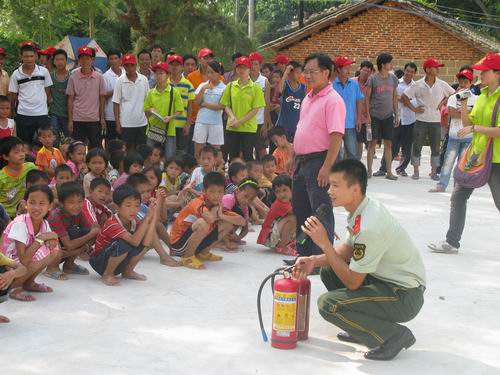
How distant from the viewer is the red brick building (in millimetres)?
27688

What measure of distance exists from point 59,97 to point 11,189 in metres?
3.22

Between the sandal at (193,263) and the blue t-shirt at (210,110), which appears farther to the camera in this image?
the blue t-shirt at (210,110)

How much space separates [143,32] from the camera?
17016 millimetres

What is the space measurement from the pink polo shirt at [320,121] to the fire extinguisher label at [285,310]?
6.40 ft

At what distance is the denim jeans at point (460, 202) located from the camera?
726 cm

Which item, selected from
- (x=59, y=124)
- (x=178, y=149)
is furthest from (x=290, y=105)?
(x=59, y=124)

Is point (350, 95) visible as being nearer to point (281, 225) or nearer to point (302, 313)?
point (281, 225)

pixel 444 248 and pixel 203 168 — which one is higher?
pixel 203 168

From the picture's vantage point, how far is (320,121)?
6516mm

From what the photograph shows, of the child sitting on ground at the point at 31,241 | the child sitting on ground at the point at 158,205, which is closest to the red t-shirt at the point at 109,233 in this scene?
the child sitting on ground at the point at 31,241

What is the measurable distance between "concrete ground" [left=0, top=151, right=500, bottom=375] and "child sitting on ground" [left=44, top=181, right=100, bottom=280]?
143 mm

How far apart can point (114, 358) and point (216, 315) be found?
1.09m

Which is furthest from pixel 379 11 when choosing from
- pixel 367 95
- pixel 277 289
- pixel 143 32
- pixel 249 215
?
pixel 277 289

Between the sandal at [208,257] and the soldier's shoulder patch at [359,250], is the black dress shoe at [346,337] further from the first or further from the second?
the sandal at [208,257]
